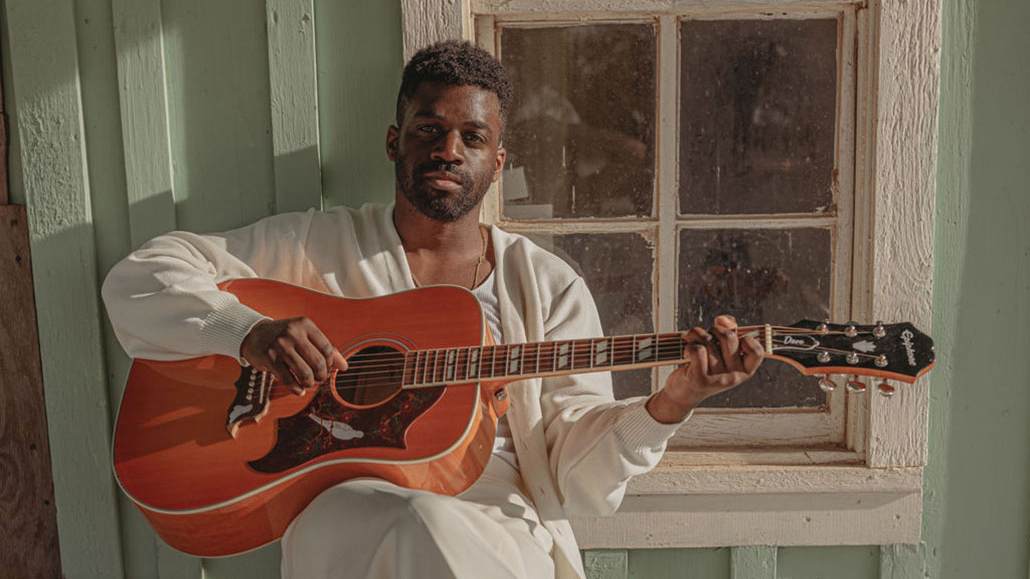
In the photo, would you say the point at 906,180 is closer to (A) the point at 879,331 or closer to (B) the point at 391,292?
(A) the point at 879,331

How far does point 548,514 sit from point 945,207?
1.34m

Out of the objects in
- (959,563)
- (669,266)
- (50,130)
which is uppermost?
(50,130)

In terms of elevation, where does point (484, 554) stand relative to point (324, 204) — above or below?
below

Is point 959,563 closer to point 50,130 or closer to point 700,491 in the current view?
point 700,491

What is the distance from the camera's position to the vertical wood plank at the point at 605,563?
87.0 inches

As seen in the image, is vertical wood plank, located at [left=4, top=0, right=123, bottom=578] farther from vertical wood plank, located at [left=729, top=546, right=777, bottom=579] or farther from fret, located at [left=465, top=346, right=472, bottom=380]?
vertical wood plank, located at [left=729, top=546, right=777, bottom=579]

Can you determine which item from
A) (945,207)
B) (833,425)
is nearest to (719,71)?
(945,207)

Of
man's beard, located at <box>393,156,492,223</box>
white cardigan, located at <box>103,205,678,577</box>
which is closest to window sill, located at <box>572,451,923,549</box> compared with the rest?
white cardigan, located at <box>103,205,678,577</box>

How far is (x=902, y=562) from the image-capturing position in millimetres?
2195

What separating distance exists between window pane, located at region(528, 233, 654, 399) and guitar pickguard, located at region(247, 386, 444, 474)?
78 centimetres

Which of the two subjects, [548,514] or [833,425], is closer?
[548,514]

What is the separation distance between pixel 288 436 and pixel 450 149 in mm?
757

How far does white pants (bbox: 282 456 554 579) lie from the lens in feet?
4.88

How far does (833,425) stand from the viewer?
2.31 m
